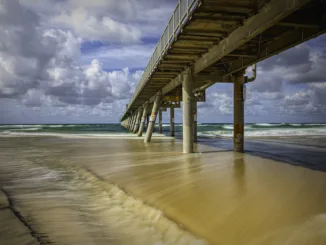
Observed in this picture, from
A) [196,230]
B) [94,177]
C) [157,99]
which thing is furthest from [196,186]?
[157,99]

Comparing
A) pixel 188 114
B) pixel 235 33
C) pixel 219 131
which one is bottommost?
pixel 219 131

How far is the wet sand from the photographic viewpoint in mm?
3643

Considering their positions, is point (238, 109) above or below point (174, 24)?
below

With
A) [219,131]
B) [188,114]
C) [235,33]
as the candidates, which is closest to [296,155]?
[188,114]

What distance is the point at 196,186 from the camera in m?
6.11

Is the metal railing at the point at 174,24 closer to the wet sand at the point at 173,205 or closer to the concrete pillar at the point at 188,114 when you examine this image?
the concrete pillar at the point at 188,114

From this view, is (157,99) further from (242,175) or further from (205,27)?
(242,175)

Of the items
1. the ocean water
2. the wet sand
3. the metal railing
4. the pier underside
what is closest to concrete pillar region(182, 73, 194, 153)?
the pier underside

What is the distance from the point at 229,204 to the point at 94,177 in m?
3.98

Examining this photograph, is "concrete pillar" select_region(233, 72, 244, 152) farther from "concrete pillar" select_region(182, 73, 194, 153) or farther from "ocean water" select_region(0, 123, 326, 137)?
"ocean water" select_region(0, 123, 326, 137)

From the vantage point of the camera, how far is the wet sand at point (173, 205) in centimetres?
364

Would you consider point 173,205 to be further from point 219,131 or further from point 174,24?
point 219,131

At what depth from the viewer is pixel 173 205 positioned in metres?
4.82

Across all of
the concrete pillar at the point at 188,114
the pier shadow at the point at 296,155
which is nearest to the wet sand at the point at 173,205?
the pier shadow at the point at 296,155
